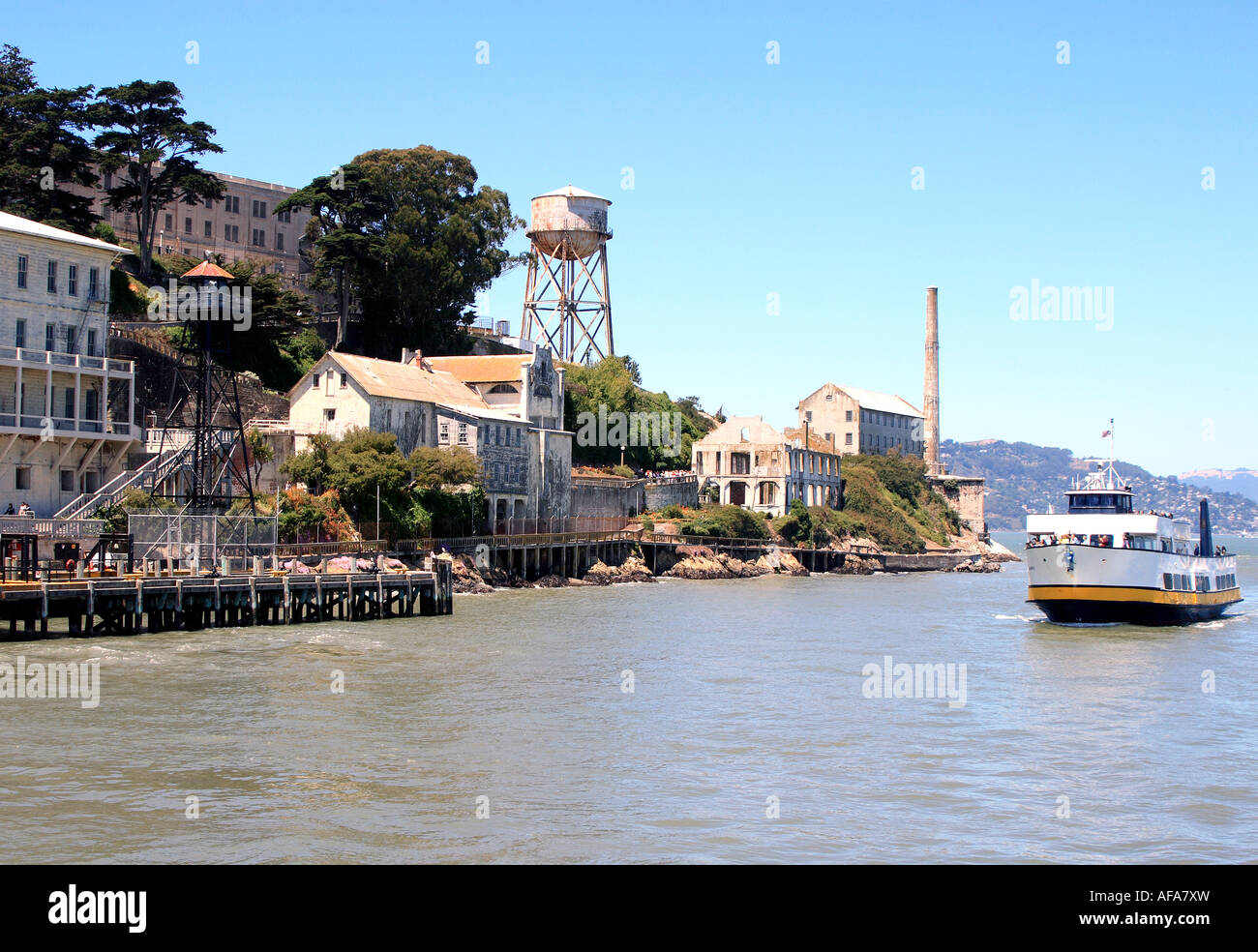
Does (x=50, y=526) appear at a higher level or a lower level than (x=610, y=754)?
higher

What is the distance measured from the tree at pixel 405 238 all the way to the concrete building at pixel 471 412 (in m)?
5.59

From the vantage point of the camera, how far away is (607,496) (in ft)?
300

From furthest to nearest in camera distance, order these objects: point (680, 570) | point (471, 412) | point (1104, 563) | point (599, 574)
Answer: point (680, 570) < point (599, 574) < point (471, 412) < point (1104, 563)

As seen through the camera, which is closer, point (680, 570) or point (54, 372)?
point (54, 372)

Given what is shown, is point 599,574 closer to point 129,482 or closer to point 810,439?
point 129,482

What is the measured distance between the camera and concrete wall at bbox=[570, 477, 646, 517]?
287 feet

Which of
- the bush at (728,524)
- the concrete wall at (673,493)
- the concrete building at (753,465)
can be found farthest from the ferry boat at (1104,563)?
the concrete building at (753,465)

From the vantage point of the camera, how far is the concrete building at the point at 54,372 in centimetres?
5391

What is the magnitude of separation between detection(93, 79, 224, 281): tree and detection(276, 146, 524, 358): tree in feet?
27.4

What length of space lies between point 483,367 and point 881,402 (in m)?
72.9

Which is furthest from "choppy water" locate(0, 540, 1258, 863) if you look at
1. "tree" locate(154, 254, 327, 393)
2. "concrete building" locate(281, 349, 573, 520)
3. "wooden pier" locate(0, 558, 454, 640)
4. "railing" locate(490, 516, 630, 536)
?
"tree" locate(154, 254, 327, 393)

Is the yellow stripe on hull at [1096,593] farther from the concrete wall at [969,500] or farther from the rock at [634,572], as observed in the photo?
the concrete wall at [969,500]

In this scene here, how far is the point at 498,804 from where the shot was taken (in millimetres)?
22406

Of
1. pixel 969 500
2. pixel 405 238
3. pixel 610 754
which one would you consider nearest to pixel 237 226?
pixel 405 238
